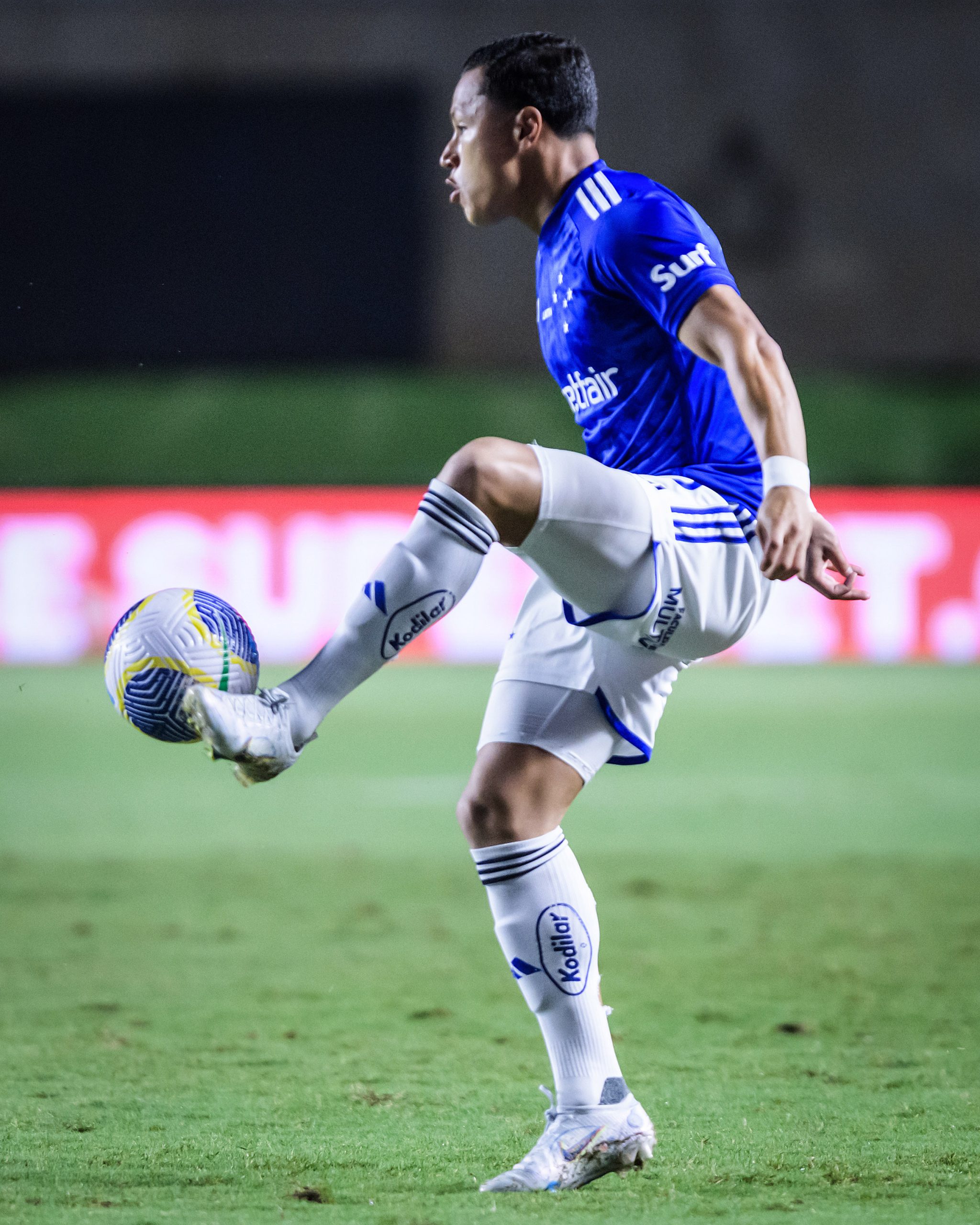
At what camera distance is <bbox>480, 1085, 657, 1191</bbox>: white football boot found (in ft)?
7.79

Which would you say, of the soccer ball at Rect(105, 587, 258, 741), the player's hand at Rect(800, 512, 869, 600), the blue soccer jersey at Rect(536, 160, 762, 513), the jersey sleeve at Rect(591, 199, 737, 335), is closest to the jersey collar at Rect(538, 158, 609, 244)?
the blue soccer jersey at Rect(536, 160, 762, 513)

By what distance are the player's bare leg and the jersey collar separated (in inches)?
33.1

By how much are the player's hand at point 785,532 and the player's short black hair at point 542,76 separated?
0.82m

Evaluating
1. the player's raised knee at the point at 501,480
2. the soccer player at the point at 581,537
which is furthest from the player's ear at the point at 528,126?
the player's raised knee at the point at 501,480

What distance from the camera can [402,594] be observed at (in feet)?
7.22

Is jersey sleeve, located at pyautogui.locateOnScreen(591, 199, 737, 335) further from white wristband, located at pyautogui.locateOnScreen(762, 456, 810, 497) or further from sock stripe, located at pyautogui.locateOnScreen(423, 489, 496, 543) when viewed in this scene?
sock stripe, located at pyautogui.locateOnScreen(423, 489, 496, 543)

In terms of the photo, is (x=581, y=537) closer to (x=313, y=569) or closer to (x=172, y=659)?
(x=172, y=659)

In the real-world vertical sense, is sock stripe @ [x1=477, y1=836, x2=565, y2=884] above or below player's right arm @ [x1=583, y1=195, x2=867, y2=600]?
below

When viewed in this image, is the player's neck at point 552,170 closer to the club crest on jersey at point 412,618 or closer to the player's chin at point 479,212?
the player's chin at point 479,212

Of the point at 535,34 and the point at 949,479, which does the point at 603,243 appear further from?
the point at 949,479

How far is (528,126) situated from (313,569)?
8.02m

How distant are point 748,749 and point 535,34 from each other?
579 cm

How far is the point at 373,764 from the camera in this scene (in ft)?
25.1

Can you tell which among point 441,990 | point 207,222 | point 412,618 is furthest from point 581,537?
point 207,222
